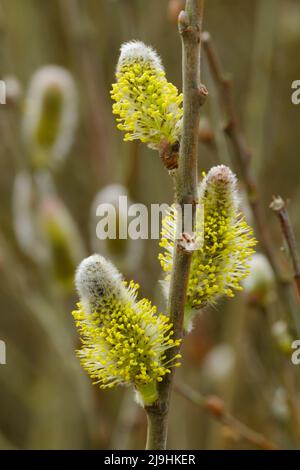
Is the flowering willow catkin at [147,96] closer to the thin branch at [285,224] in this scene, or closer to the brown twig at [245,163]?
the thin branch at [285,224]

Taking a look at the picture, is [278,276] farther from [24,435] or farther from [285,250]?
[24,435]

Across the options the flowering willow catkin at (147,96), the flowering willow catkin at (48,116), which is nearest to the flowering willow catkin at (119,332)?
the flowering willow catkin at (147,96)

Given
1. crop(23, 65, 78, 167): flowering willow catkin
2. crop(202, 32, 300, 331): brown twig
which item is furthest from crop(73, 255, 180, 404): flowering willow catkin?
crop(23, 65, 78, 167): flowering willow catkin

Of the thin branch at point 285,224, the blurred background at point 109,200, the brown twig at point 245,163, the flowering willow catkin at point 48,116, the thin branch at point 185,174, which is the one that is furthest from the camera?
the flowering willow catkin at point 48,116

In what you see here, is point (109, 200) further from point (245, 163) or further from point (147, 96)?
A: point (147, 96)

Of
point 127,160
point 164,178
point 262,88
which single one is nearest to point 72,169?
point 164,178
